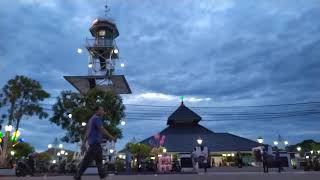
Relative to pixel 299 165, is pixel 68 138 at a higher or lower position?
higher

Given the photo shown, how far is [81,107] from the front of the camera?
140 ft

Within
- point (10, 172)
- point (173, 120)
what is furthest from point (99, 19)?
point (10, 172)

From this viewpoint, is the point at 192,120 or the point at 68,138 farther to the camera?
the point at 192,120

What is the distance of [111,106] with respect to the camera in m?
43.8

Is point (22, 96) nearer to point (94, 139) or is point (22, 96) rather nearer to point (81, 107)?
point (81, 107)

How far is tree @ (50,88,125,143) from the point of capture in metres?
43.1

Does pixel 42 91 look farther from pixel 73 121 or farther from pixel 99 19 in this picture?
pixel 99 19

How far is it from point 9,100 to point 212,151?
30112 millimetres

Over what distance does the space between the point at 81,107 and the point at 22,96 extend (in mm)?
5545

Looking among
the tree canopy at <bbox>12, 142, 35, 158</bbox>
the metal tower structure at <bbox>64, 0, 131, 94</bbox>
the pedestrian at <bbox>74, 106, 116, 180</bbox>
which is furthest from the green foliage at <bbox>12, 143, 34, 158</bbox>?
the pedestrian at <bbox>74, 106, 116, 180</bbox>

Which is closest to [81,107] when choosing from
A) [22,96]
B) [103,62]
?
[22,96]

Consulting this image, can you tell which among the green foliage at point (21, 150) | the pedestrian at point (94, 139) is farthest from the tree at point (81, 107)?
the pedestrian at point (94, 139)

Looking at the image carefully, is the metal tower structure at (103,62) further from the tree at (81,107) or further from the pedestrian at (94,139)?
the pedestrian at (94,139)

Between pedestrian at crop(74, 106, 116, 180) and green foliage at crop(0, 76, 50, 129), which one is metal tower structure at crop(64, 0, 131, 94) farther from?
pedestrian at crop(74, 106, 116, 180)
